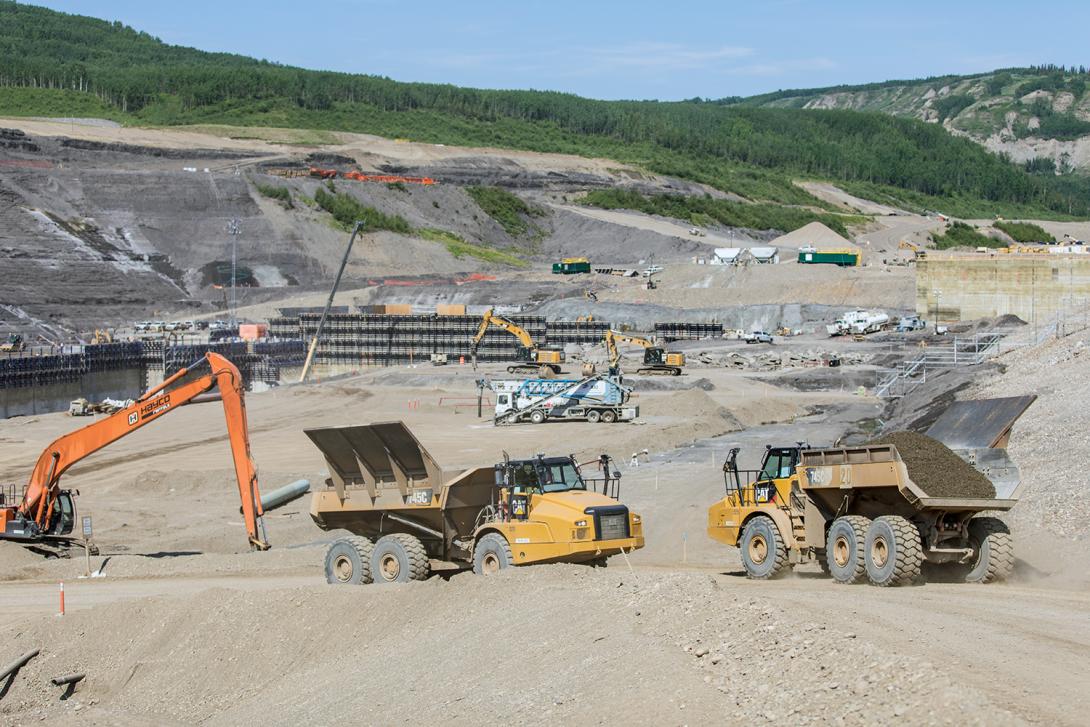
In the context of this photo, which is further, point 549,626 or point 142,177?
point 142,177

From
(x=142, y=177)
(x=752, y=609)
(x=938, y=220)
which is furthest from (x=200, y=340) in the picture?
(x=938, y=220)

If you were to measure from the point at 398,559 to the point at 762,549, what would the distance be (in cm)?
533

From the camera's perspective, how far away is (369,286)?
112 metres

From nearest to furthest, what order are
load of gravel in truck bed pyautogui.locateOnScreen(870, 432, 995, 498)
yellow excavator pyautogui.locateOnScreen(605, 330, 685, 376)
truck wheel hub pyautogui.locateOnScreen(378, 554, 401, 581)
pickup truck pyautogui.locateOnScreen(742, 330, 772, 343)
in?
1. load of gravel in truck bed pyautogui.locateOnScreen(870, 432, 995, 498)
2. truck wheel hub pyautogui.locateOnScreen(378, 554, 401, 581)
3. yellow excavator pyautogui.locateOnScreen(605, 330, 685, 376)
4. pickup truck pyautogui.locateOnScreen(742, 330, 772, 343)

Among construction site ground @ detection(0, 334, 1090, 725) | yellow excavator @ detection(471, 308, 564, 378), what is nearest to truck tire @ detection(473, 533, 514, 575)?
construction site ground @ detection(0, 334, 1090, 725)

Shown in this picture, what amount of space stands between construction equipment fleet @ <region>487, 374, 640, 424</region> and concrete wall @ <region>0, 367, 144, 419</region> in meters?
27.7

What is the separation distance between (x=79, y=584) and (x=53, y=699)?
6.43 meters

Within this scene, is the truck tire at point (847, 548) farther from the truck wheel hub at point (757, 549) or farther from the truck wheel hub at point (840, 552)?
the truck wheel hub at point (757, 549)

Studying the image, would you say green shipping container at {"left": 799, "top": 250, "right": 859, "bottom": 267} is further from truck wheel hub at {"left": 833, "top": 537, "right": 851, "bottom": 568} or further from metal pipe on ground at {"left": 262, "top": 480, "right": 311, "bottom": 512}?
truck wheel hub at {"left": 833, "top": 537, "right": 851, "bottom": 568}

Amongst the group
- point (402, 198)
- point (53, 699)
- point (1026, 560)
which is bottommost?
point (53, 699)

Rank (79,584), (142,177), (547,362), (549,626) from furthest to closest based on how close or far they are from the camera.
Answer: (142,177), (547,362), (79,584), (549,626)

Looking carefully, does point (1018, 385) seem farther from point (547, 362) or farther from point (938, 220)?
point (938, 220)

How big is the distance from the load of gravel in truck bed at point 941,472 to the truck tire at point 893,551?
2.06 feet

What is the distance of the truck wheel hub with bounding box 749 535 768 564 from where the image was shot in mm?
19712
